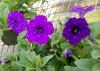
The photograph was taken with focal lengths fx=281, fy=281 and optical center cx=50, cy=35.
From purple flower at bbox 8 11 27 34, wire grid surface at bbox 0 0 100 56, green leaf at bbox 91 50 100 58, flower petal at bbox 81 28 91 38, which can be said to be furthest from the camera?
wire grid surface at bbox 0 0 100 56

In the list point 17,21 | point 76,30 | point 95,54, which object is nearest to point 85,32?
point 76,30

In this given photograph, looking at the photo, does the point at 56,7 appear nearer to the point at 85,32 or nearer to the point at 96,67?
the point at 85,32

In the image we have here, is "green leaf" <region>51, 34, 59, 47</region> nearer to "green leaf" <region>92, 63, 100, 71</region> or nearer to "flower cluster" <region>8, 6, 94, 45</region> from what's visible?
"flower cluster" <region>8, 6, 94, 45</region>

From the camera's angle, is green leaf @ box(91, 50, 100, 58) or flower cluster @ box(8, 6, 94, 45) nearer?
green leaf @ box(91, 50, 100, 58)

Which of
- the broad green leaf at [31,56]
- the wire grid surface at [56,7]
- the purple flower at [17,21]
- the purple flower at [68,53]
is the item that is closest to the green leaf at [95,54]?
the purple flower at [68,53]

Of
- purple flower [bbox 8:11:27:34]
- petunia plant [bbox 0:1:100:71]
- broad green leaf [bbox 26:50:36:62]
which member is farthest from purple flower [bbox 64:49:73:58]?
purple flower [bbox 8:11:27:34]
